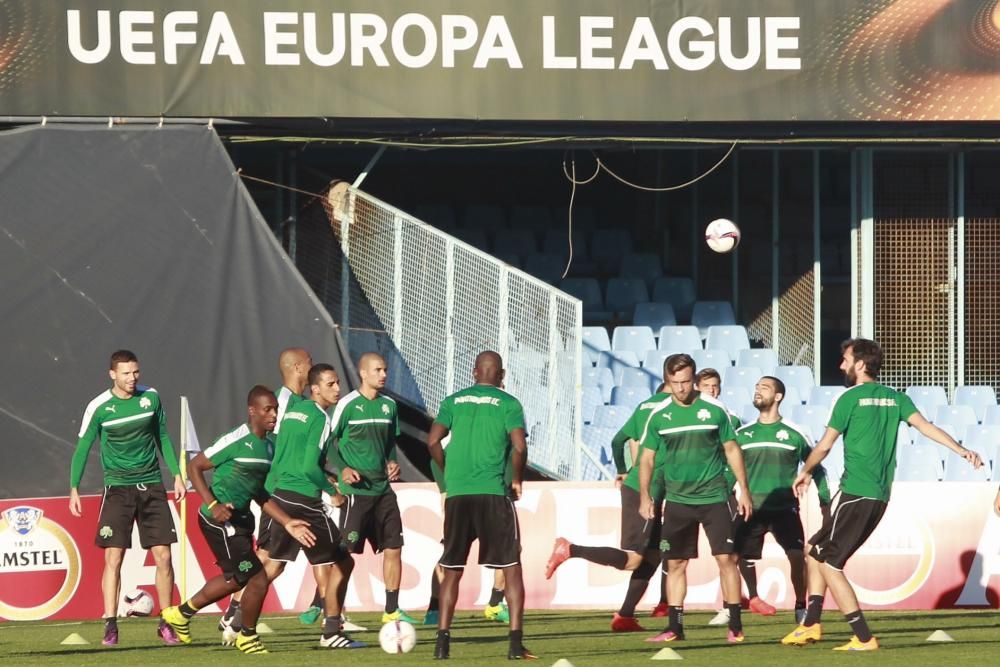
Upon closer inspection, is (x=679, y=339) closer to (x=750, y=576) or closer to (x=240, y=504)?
→ (x=750, y=576)

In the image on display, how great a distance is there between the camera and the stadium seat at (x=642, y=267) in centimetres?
2311

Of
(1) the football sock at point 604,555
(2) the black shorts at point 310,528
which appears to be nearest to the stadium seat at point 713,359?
(1) the football sock at point 604,555

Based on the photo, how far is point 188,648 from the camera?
12.0 metres

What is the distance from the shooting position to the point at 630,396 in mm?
19562

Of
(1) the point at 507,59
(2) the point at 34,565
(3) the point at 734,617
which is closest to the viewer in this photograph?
(3) the point at 734,617

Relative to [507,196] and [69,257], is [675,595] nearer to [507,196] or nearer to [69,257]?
[69,257]

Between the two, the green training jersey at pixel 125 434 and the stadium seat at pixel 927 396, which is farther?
the stadium seat at pixel 927 396

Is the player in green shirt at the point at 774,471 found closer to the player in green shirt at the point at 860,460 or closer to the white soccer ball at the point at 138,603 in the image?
the player in green shirt at the point at 860,460

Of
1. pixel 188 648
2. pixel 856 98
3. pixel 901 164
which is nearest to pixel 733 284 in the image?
pixel 901 164

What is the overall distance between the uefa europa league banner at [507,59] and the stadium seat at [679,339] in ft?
10.9

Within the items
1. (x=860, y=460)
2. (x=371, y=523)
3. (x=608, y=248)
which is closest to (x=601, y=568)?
(x=371, y=523)

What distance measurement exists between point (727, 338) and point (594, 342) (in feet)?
5.46

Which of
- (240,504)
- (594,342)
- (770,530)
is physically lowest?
(770,530)

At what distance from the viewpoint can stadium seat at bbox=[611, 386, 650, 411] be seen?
766 inches
